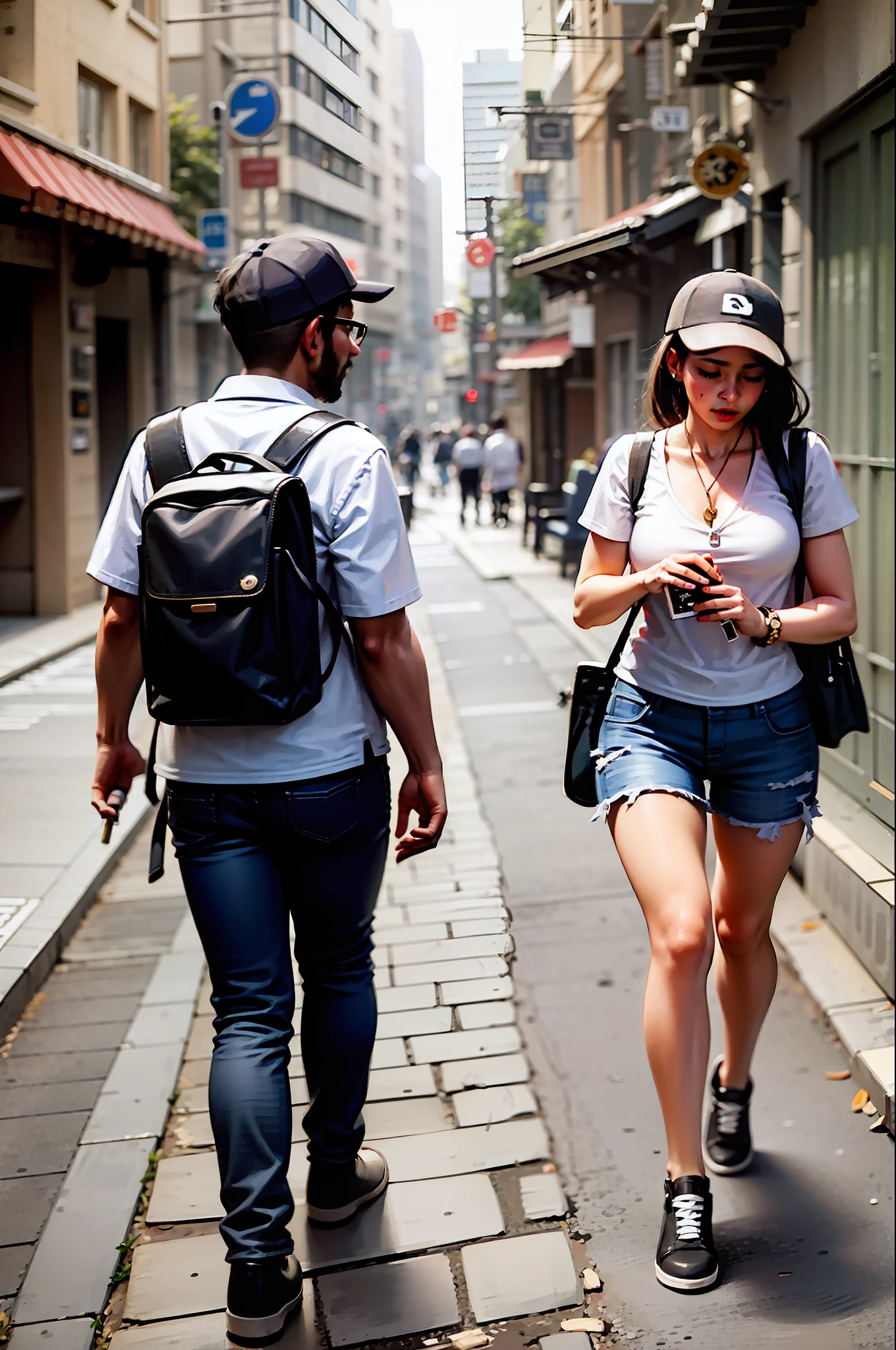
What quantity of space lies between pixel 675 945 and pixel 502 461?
37.5 feet

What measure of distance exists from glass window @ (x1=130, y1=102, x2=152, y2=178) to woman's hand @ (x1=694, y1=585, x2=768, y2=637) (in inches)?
64.9

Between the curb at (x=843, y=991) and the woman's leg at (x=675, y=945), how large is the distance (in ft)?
5.76

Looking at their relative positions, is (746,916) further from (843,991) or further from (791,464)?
(843,991)

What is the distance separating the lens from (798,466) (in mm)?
2518

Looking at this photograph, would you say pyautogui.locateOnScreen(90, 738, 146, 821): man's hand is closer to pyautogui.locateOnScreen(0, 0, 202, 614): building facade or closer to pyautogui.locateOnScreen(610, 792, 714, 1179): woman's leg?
pyautogui.locateOnScreen(0, 0, 202, 614): building facade

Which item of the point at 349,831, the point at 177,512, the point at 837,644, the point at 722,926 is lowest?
the point at 722,926

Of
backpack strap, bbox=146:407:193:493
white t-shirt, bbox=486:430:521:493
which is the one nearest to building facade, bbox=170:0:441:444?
backpack strap, bbox=146:407:193:493

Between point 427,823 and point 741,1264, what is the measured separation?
1.41m

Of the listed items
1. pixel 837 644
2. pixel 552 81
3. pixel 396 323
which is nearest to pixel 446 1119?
pixel 837 644

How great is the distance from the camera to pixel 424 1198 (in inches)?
137

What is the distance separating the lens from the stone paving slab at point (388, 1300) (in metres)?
2.97

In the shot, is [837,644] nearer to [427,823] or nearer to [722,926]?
[722,926]

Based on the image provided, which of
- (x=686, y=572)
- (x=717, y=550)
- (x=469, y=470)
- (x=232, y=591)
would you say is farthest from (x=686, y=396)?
(x=469, y=470)

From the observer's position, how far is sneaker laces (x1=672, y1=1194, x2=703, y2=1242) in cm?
269
